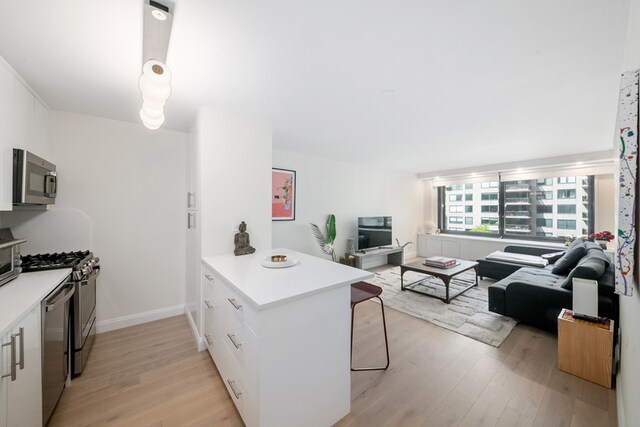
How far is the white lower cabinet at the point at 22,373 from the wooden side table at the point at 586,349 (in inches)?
138

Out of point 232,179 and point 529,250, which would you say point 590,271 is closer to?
point 529,250

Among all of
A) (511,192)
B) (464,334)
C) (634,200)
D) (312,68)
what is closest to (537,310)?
(464,334)

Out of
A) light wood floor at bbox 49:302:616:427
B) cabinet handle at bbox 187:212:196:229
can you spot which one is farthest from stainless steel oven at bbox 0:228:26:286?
cabinet handle at bbox 187:212:196:229

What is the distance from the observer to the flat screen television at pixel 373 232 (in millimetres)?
Answer: 5031

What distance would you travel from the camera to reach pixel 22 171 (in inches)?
66.9

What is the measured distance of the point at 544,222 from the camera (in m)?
5.03

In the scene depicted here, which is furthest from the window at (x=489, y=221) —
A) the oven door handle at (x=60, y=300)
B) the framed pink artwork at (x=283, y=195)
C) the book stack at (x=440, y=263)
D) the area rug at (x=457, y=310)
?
the oven door handle at (x=60, y=300)

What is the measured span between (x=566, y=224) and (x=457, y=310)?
3.65 m

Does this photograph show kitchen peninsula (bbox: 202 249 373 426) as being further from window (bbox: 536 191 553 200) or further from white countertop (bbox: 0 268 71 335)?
window (bbox: 536 191 553 200)

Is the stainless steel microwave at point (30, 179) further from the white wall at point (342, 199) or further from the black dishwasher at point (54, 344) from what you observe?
the white wall at point (342, 199)

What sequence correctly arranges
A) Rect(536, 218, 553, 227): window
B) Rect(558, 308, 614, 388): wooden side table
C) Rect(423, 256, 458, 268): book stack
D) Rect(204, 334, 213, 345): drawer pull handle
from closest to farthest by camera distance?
Rect(558, 308, 614, 388): wooden side table
Rect(204, 334, 213, 345): drawer pull handle
Rect(423, 256, 458, 268): book stack
Rect(536, 218, 553, 227): window

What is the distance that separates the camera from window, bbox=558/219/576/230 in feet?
15.4

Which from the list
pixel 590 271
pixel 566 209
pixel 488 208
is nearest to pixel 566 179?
pixel 566 209

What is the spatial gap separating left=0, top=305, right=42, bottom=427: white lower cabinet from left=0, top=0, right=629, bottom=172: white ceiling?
1553 millimetres
